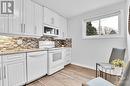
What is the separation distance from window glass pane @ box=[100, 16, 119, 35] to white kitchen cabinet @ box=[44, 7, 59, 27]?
5.70ft

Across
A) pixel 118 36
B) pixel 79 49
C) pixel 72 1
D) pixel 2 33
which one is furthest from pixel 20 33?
pixel 118 36

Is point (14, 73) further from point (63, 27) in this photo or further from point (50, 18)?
point (63, 27)

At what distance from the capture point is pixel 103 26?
358 centimetres

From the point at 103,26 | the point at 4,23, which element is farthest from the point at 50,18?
the point at 103,26

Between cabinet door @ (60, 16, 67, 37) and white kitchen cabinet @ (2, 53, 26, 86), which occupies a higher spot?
cabinet door @ (60, 16, 67, 37)

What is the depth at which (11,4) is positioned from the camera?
2326mm

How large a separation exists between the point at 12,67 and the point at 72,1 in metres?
2.34

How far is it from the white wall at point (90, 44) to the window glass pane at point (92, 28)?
31cm

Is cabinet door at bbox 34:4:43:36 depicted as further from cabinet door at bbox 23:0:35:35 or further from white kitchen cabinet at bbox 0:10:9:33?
white kitchen cabinet at bbox 0:10:9:33

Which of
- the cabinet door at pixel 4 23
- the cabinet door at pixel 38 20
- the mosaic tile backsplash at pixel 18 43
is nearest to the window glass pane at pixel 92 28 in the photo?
the mosaic tile backsplash at pixel 18 43

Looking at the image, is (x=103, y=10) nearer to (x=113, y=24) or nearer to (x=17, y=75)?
(x=113, y=24)

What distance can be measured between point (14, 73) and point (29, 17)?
153cm

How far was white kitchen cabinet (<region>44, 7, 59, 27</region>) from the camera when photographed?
130 inches

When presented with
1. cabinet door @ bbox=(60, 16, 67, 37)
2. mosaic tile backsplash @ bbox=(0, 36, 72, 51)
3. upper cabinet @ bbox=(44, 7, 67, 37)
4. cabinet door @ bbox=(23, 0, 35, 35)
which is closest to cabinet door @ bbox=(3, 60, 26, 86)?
mosaic tile backsplash @ bbox=(0, 36, 72, 51)
